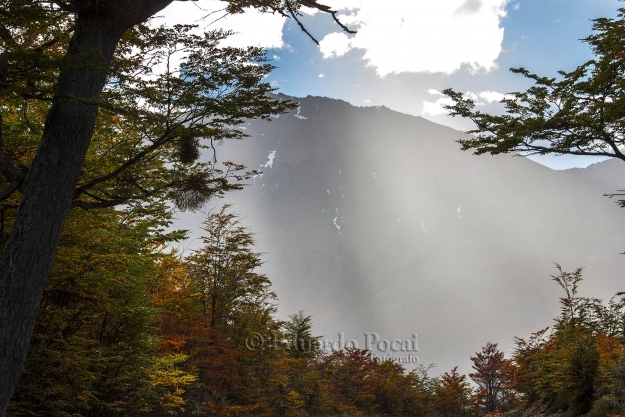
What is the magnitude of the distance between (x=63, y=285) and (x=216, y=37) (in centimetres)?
425

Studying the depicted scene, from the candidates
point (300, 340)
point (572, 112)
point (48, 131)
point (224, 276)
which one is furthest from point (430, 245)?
point (48, 131)

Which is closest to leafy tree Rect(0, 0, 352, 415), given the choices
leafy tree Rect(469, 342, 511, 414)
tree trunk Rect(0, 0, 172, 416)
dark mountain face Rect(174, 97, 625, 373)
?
tree trunk Rect(0, 0, 172, 416)

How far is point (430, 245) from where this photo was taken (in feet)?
518

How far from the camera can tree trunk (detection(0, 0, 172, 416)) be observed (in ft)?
9.76

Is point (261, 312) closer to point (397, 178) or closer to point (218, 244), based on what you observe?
point (218, 244)

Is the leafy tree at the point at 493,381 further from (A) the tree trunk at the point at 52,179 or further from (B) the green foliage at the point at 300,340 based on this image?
(A) the tree trunk at the point at 52,179

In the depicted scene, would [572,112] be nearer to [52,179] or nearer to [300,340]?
[52,179]

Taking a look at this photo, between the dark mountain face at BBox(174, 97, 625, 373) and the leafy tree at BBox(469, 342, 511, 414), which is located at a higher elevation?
the dark mountain face at BBox(174, 97, 625, 373)

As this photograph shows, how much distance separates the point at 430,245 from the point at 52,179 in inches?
6452

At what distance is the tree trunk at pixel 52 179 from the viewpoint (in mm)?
2975

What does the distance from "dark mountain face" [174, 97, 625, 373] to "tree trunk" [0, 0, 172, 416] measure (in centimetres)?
10549

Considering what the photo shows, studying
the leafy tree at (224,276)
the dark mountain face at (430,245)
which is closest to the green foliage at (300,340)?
the leafy tree at (224,276)

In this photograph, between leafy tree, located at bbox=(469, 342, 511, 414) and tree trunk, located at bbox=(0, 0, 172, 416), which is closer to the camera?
tree trunk, located at bbox=(0, 0, 172, 416)

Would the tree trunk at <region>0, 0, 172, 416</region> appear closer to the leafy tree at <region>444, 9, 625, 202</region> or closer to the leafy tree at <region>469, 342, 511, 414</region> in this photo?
the leafy tree at <region>444, 9, 625, 202</region>
